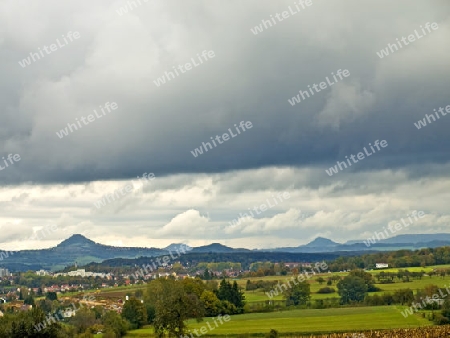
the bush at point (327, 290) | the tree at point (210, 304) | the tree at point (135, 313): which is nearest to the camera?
the tree at point (135, 313)

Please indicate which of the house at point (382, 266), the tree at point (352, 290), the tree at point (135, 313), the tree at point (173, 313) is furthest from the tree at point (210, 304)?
the house at point (382, 266)

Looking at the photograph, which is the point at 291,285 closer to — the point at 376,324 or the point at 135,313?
the point at 135,313

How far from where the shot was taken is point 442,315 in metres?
84.6

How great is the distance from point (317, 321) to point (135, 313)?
31180 millimetres

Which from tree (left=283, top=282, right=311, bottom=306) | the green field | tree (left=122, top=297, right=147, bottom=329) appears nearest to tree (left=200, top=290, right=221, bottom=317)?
the green field

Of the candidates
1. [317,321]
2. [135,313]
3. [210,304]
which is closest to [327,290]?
[210,304]

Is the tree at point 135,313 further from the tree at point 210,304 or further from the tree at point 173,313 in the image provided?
the tree at point 173,313

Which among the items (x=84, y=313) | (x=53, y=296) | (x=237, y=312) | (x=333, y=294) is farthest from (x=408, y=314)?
(x=53, y=296)

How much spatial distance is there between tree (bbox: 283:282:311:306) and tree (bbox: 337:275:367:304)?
7.39 meters

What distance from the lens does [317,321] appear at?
94.9 m

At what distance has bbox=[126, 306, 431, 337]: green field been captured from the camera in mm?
83188

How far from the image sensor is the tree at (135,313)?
105 m

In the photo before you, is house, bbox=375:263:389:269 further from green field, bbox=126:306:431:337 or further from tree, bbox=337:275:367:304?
green field, bbox=126:306:431:337

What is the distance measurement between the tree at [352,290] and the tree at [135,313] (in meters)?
A: 43.0
